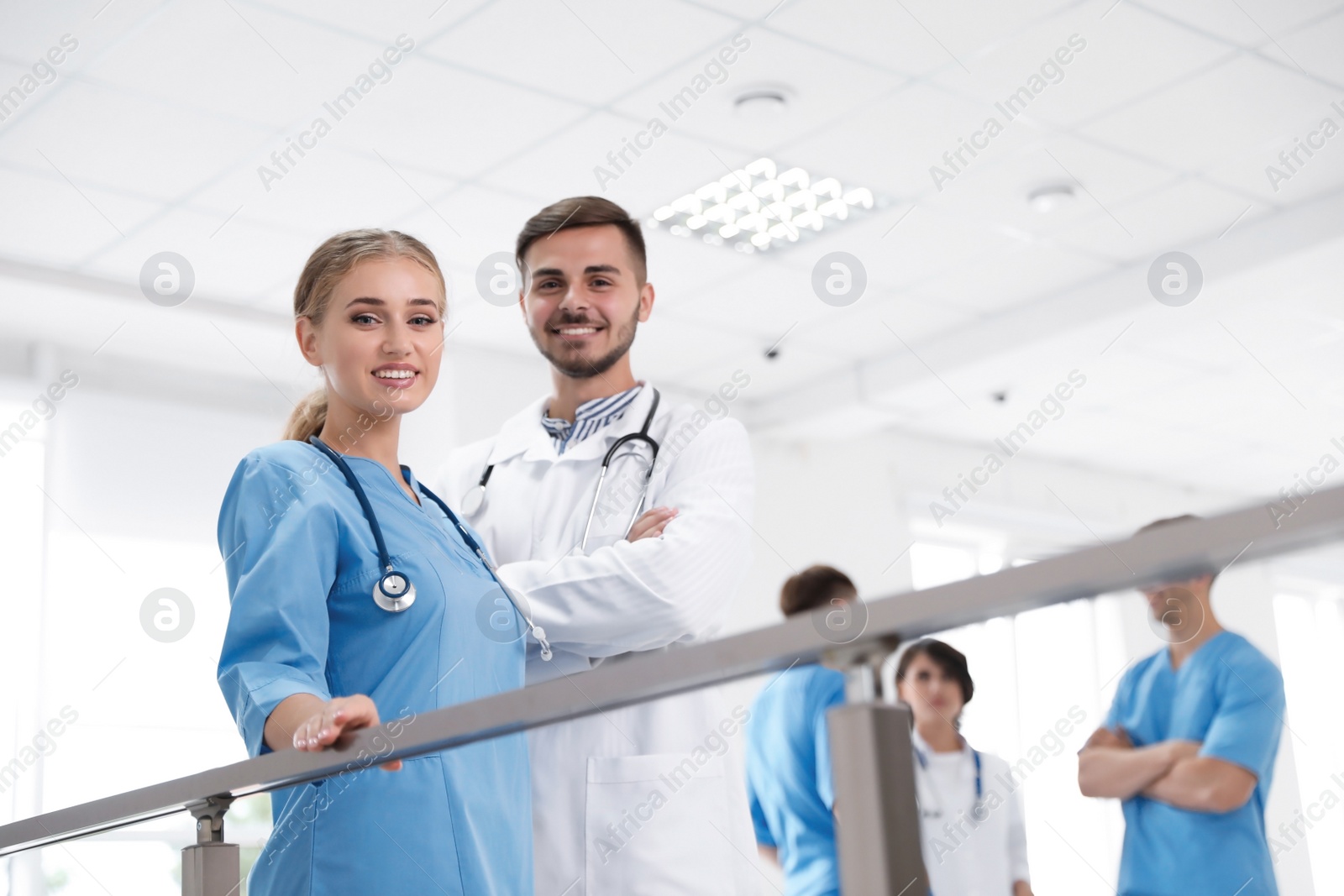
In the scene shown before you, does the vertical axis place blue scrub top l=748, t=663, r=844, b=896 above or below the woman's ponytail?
below

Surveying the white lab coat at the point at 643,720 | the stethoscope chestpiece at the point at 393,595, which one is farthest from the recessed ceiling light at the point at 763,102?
the stethoscope chestpiece at the point at 393,595

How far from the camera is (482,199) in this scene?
4.49m

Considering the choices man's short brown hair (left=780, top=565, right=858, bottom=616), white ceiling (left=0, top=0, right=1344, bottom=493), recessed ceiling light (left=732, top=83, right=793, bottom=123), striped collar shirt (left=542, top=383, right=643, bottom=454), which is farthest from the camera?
recessed ceiling light (left=732, top=83, right=793, bottom=123)

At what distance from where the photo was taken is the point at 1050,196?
461cm

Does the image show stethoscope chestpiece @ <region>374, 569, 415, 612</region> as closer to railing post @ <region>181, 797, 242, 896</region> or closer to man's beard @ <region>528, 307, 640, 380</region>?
railing post @ <region>181, 797, 242, 896</region>

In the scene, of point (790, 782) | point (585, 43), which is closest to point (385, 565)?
point (790, 782)

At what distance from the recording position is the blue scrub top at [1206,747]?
62 centimetres

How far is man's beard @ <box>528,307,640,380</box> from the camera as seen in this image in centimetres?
203

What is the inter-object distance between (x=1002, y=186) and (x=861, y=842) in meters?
4.14

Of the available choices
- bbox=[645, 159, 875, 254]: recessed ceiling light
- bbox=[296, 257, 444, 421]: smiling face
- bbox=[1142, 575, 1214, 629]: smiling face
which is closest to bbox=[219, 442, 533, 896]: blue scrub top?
bbox=[296, 257, 444, 421]: smiling face

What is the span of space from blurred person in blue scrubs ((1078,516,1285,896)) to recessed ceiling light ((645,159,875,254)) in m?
3.80

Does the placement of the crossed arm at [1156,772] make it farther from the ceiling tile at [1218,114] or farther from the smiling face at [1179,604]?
the ceiling tile at [1218,114]

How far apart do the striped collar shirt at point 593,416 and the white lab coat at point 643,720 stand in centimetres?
13

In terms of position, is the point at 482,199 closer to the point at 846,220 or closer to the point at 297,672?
the point at 846,220
